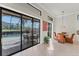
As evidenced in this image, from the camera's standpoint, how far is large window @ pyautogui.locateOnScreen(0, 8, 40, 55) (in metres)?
4.54

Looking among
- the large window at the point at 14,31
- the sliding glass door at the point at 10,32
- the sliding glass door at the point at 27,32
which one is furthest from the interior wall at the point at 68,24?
the sliding glass door at the point at 10,32

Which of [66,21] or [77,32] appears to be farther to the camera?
[66,21]

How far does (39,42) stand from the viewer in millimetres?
8289

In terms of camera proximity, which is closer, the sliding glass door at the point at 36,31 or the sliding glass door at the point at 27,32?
the sliding glass door at the point at 27,32

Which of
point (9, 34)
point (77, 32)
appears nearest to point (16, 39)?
point (9, 34)

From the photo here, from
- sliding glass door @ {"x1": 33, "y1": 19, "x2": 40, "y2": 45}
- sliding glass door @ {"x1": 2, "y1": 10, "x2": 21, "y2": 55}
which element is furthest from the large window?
sliding glass door @ {"x1": 33, "y1": 19, "x2": 40, "y2": 45}

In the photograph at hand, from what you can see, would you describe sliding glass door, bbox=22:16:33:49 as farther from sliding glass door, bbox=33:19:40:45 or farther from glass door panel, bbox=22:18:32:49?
sliding glass door, bbox=33:19:40:45

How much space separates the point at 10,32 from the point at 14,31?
307mm

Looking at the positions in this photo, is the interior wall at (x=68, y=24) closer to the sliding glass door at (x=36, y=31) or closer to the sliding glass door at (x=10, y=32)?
the sliding glass door at (x=36, y=31)

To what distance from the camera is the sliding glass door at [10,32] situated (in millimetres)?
4578

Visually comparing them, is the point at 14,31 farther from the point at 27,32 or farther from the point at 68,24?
the point at 68,24

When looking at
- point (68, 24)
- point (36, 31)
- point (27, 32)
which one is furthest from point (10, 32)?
point (68, 24)

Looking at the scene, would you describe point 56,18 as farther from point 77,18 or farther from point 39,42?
point 39,42

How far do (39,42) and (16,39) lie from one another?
9.64 ft
